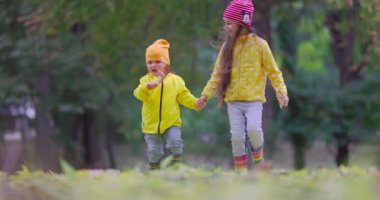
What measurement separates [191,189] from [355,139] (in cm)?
2333

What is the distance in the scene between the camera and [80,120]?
32.5m

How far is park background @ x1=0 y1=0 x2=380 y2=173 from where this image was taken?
21.1m

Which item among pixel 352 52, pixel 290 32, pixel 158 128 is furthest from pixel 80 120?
pixel 158 128

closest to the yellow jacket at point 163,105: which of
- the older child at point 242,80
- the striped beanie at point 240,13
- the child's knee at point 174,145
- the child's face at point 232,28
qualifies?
the child's knee at point 174,145

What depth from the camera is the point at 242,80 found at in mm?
7902

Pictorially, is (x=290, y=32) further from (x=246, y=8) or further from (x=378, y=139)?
(x=246, y=8)

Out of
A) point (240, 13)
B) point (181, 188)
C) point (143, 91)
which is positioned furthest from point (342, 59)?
point (181, 188)

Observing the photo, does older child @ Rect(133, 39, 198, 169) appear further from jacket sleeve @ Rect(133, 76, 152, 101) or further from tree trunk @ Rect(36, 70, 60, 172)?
tree trunk @ Rect(36, 70, 60, 172)

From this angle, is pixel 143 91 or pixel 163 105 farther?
pixel 163 105

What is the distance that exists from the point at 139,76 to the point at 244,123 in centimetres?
1563

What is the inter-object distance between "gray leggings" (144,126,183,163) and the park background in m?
9.76

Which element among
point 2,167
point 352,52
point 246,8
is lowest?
point 2,167

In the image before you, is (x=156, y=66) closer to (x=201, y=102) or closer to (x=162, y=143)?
(x=201, y=102)

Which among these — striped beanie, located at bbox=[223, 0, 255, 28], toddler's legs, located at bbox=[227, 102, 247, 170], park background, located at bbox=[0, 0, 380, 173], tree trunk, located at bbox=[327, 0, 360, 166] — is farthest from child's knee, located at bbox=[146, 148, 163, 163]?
tree trunk, located at bbox=[327, 0, 360, 166]
